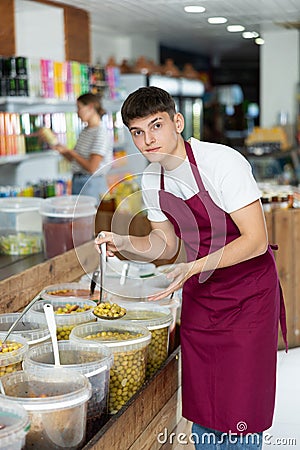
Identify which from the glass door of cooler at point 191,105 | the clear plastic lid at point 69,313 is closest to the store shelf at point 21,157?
the clear plastic lid at point 69,313

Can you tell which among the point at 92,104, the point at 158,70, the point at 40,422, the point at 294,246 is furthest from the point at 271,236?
the point at 158,70

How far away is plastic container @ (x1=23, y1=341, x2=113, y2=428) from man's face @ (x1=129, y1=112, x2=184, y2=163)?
68cm

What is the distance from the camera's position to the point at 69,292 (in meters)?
3.18

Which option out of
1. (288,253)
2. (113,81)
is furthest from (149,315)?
(113,81)

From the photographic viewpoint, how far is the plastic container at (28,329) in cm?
253

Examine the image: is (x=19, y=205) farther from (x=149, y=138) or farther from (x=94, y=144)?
(x=94, y=144)

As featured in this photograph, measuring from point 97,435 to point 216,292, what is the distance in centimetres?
77

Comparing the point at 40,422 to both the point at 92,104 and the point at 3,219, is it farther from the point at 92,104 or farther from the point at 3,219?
the point at 92,104

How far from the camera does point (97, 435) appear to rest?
2098mm

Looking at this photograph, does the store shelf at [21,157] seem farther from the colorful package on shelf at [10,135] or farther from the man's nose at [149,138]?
the man's nose at [149,138]

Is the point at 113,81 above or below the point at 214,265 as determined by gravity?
above

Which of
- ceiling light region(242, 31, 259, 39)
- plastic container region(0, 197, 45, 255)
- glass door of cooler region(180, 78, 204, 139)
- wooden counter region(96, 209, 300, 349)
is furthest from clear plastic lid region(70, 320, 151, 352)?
glass door of cooler region(180, 78, 204, 139)

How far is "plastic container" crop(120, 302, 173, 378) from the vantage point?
2.80 meters

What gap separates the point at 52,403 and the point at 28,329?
29.5 inches
